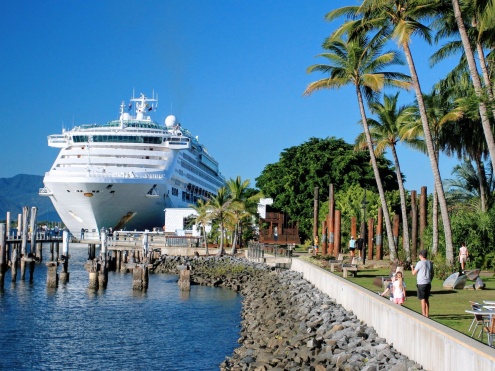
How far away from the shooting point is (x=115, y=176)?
62.4 metres

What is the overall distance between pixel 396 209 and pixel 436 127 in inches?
707

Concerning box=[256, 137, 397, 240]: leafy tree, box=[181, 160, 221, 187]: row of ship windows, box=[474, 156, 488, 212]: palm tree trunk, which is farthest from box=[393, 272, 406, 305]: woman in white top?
box=[181, 160, 221, 187]: row of ship windows

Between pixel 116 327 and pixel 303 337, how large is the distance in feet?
29.9

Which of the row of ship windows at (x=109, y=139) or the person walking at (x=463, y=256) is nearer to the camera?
the person walking at (x=463, y=256)

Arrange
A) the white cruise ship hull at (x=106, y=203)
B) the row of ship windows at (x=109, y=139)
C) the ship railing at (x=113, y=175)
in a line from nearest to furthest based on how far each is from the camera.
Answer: the ship railing at (x=113, y=175) → the white cruise ship hull at (x=106, y=203) → the row of ship windows at (x=109, y=139)

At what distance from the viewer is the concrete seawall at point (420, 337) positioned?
347 inches

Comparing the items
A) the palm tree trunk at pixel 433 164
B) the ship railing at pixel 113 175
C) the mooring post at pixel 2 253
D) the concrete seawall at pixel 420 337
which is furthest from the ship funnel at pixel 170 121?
the concrete seawall at pixel 420 337

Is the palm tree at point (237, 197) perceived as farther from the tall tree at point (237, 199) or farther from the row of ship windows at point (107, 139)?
the row of ship windows at point (107, 139)

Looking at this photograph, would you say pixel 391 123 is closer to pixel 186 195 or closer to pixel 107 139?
pixel 107 139

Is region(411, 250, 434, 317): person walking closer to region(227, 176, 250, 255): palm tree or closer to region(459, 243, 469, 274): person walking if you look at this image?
region(459, 243, 469, 274): person walking

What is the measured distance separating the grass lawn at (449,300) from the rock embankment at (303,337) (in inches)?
51.1

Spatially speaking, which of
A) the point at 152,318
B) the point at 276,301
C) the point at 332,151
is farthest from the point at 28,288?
the point at 332,151

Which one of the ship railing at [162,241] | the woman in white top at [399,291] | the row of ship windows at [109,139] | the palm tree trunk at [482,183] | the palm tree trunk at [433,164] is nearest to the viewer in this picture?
the woman in white top at [399,291]

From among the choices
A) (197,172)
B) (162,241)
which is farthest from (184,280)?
(197,172)
